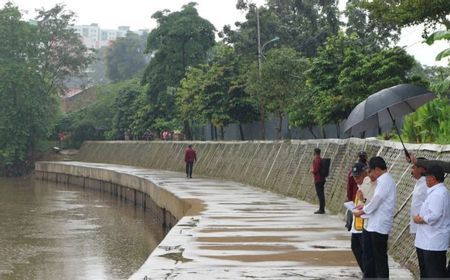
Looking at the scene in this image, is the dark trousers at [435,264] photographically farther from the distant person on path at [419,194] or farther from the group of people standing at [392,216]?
the distant person on path at [419,194]

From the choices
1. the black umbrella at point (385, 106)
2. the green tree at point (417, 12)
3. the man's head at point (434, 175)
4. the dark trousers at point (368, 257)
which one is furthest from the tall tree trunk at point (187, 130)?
the man's head at point (434, 175)

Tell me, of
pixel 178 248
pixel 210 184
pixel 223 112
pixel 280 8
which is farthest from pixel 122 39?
pixel 178 248

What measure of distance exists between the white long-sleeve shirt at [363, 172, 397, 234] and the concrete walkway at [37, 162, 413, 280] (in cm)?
164

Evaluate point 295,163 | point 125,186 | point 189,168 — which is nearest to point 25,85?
point 125,186

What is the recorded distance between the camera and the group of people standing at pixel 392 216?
8312 millimetres

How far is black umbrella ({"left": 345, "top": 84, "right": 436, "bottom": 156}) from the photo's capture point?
11484mm

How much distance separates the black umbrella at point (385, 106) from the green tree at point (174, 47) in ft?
134

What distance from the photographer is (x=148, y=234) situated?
1082 inches

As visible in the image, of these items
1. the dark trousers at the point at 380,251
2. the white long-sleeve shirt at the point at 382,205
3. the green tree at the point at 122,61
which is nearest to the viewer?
the white long-sleeve shirt at the point at 382,205

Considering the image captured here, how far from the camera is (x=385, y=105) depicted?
1156cm

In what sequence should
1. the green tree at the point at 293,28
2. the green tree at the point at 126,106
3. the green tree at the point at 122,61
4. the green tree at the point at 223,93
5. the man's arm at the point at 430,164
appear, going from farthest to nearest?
the green tree at the point at 122,61, the green tree at the point at 126,106, the green tree at the point at 293,28, the green tree at the point at 223,93, the man's arm at the point at 430,164

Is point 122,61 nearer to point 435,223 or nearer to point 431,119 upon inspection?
point 431,119

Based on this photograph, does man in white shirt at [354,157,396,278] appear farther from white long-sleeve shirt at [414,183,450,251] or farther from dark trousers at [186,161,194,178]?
dark trousers at [186,161,194,178]

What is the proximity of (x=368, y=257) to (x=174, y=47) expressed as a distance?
44.4 metres
